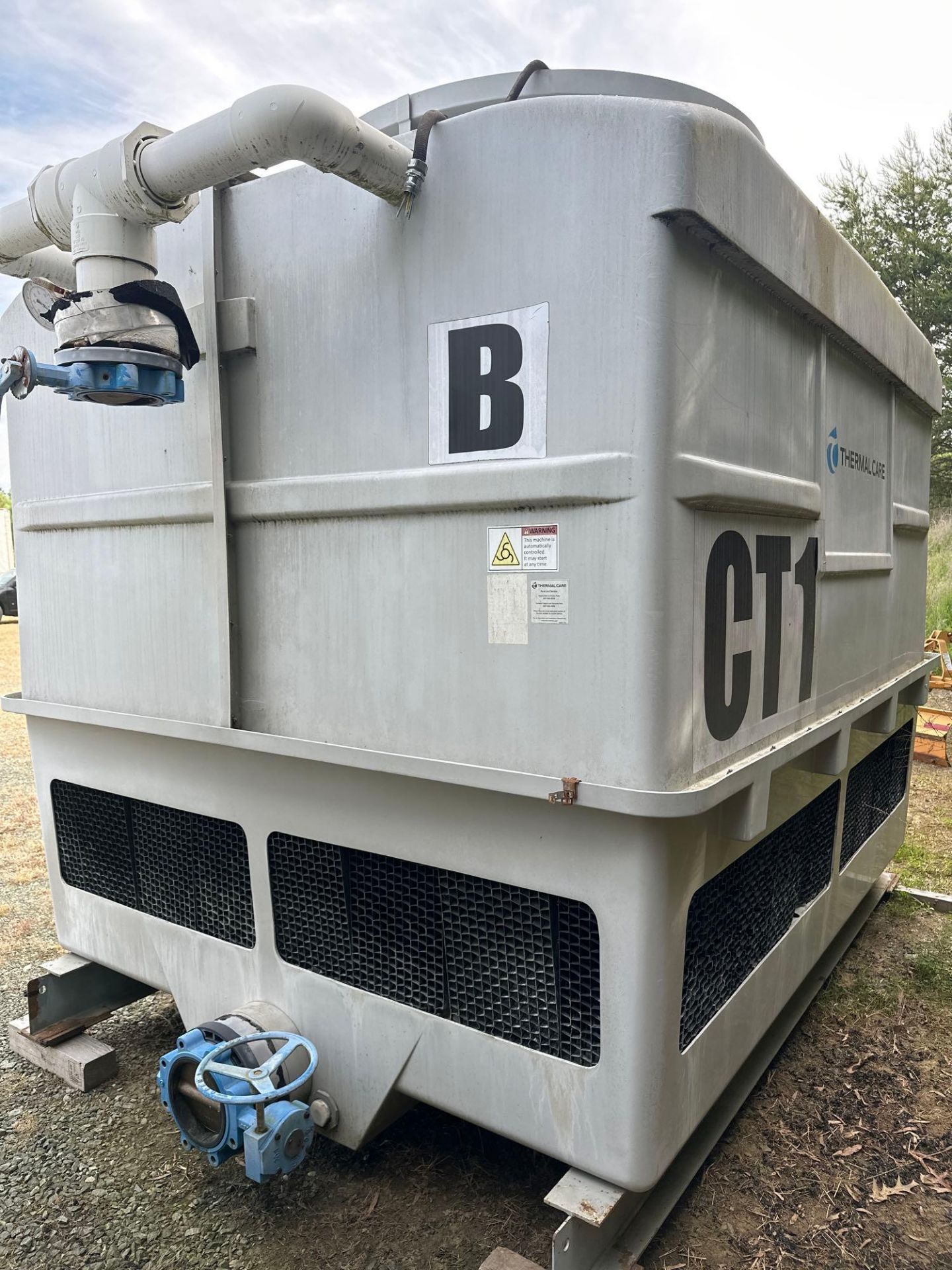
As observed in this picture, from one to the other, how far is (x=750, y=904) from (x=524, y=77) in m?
2.12

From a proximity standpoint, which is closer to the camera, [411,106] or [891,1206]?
[411,106]

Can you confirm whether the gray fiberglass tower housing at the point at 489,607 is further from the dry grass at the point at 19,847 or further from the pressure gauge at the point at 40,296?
the dry grass at the point at 19,847

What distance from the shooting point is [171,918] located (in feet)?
9.10

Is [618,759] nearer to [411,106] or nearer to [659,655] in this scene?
[659,655]

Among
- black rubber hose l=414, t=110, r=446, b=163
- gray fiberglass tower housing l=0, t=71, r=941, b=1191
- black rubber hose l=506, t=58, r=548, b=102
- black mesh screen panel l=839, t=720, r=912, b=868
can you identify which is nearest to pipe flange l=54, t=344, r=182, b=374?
gray fiberglass tower housing l=0, t=71, r=941, b=1191

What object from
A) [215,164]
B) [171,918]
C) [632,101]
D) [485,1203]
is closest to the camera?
[632,101]

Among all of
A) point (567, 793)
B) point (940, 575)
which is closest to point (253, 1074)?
point (567, 793)

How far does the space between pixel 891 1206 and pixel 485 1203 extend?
1.05 meters

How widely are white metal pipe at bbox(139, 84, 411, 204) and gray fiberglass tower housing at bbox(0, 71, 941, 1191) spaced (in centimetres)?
15

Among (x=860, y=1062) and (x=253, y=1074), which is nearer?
(x=253, y=1074)

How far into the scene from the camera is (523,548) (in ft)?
6.29

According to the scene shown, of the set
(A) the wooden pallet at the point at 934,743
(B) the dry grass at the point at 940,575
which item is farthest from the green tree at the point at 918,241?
(A) the wooden pallet at the point at 934,743

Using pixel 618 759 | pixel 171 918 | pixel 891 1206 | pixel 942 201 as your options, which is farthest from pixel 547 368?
pixel 942 201

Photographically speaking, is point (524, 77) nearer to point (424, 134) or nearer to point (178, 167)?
point (424, 134)
